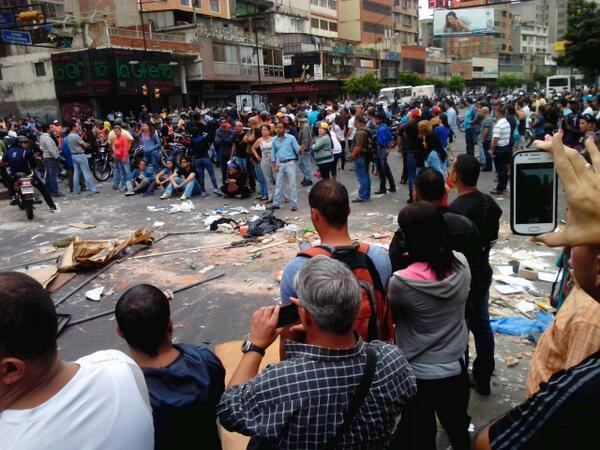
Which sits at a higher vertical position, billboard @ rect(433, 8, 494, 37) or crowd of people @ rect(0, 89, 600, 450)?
billboard @ rect(433, 8, 494, 37)

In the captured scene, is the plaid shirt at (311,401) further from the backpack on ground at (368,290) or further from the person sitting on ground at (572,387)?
the backpack on ground at (368,290)

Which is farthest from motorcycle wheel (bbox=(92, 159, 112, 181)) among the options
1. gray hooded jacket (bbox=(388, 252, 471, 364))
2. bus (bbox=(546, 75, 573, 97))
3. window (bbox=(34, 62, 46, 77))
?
bus (bbox=(546, 75, 573, 97))

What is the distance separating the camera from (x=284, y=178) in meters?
10.1

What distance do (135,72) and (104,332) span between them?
3400 cm

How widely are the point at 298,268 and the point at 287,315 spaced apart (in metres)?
0.43

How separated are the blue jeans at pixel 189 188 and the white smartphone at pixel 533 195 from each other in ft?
32.5

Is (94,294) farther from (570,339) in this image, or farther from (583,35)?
(583,35)

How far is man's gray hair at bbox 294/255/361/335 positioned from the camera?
1.65 metres

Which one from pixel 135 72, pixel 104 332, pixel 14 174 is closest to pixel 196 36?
pixel 135 72

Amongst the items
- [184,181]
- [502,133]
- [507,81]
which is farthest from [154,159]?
[507,81]

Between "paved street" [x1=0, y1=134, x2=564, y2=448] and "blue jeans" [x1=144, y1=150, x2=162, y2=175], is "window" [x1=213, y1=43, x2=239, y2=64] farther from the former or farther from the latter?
"paved street" [x1=0, y1=134, x2=564, y2=448]

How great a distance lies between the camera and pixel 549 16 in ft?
524

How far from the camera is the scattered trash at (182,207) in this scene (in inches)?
410

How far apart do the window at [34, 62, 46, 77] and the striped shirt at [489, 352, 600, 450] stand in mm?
42217
